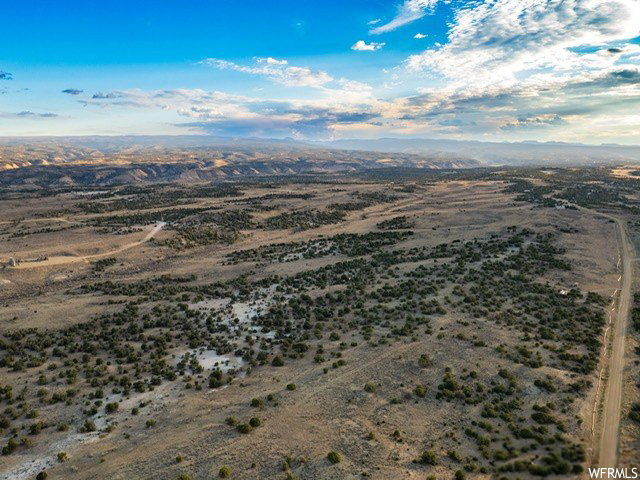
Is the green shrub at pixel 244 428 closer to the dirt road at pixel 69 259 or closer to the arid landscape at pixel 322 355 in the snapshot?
the arid landscape at pixel 322 355

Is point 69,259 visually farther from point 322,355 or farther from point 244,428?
point 244,428

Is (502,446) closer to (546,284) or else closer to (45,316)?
(546,284)

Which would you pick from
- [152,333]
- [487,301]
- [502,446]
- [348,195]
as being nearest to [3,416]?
[152,333]

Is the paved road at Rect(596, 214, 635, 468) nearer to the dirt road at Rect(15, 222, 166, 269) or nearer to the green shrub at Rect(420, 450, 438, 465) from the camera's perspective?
the green shrub at Rect(420, 450, 438, 465)

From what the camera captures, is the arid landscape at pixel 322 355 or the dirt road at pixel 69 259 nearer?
the arid landscape at pixel 322 355

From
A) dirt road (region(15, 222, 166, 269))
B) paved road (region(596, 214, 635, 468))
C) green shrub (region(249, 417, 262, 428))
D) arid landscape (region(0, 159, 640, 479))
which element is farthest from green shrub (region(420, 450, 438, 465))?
dirt road (region(15, 222, 166, 269))

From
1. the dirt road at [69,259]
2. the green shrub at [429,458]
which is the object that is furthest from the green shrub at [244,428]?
the dirt road at [69,259]
